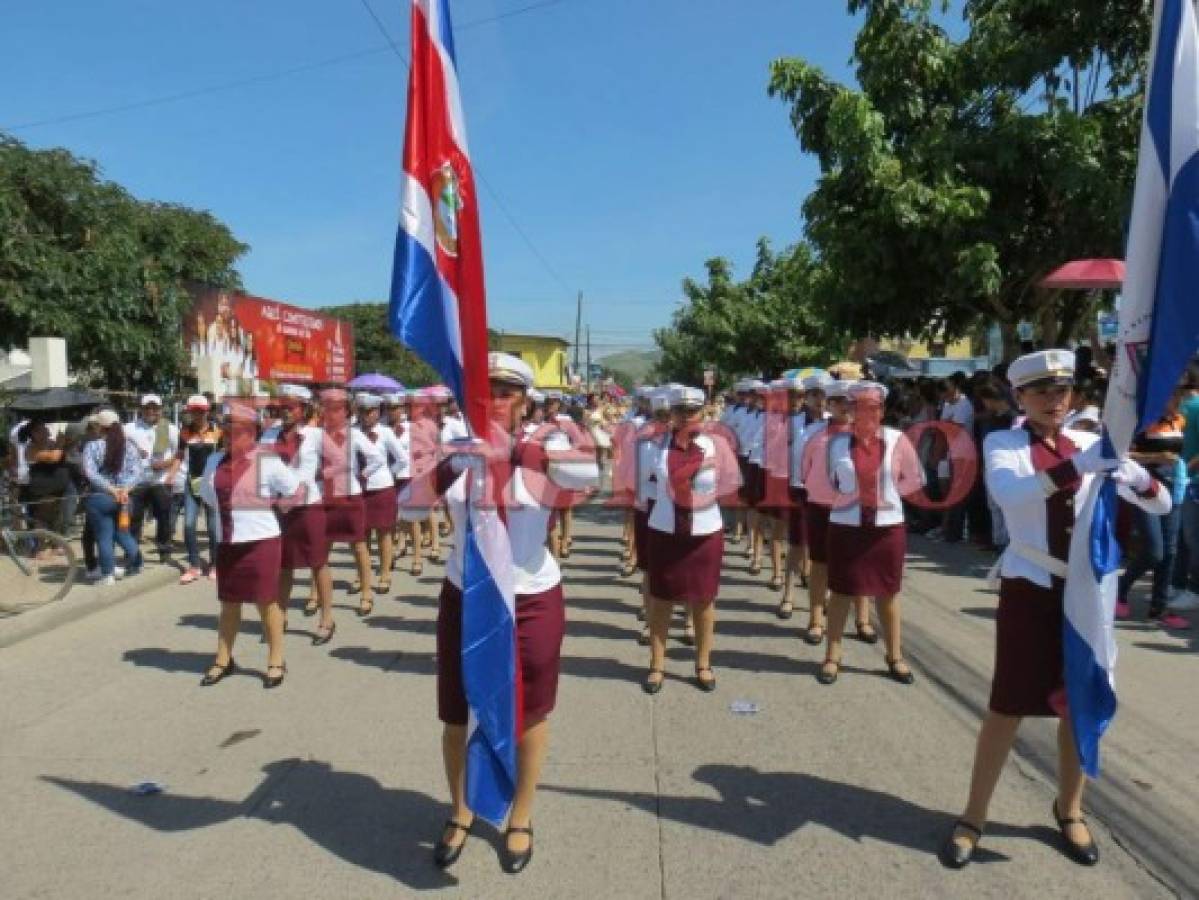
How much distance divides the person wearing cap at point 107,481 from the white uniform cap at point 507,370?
6.56 m

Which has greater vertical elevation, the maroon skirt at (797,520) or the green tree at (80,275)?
the green tree at (80,275)

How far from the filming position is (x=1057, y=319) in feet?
40.4

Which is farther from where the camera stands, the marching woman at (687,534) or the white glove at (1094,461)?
the marching woman at (687,534)

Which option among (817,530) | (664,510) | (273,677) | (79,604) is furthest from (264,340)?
(664,510)

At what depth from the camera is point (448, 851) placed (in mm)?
3291

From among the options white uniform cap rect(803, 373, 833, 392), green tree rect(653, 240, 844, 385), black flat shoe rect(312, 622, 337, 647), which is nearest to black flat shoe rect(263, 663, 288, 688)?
Result: black flat shoe rect(312, 622, 337, 647)

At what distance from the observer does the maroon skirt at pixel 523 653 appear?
10.8 ft

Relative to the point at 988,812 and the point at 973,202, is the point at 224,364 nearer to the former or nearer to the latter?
the point at 973,202

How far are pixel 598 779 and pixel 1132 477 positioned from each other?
2538mm

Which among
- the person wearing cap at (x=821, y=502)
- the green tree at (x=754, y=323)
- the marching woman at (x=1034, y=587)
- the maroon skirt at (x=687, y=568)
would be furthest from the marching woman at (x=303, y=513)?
the green tree at (x=754, y=323)

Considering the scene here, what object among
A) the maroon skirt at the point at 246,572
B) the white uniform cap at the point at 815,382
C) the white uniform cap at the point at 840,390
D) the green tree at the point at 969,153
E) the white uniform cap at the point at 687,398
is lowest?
the maroon skirt at the point at 246,572

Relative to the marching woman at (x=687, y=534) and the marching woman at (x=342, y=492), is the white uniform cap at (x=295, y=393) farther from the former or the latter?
the marching woman at (x=687, y=534)

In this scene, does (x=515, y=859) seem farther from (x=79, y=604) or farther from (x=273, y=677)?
(x=79, y=604)

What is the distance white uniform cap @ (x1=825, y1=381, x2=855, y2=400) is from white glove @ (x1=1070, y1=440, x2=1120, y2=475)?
2.60 m
